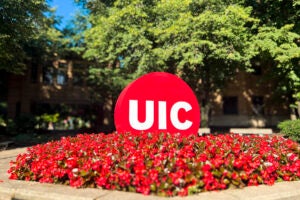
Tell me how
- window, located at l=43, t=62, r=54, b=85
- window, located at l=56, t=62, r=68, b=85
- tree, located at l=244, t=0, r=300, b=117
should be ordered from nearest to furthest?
tree, located at l=244, t=0, r=300, b=117 < window, located at l=43, t=62, r=54, b=85 < window, located at l=56, t=62, r=68, b=85

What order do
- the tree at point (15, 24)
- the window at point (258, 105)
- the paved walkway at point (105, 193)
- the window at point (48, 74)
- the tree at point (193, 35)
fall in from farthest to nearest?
the window at point (258, 105) < the window at point (48, 74) < the tree at point (193, 35) < the tree at point (15, 24) < the paved walkway at point (105, 193)

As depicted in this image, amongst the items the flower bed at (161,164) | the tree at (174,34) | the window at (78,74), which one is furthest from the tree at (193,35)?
the window at (78,74)

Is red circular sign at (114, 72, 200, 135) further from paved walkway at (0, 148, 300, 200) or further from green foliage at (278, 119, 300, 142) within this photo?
green foliage at (278, 119, 300, 142)

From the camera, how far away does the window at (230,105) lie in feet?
119

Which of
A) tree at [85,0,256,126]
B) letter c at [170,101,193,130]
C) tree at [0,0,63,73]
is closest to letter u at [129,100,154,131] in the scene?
letter c at [170,101,193,130]

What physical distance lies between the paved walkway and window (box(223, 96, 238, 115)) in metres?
28.9

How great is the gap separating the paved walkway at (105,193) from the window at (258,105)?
29380 millimetres

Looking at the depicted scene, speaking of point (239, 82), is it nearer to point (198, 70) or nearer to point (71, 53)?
point (198, 70)

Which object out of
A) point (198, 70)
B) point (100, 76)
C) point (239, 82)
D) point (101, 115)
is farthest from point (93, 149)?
point (239, 82)

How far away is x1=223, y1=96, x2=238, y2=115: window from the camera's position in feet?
119

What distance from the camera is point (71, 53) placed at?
3372 cm

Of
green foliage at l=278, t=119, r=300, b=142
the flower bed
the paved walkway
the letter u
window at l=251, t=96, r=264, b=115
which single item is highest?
window at l=251, t=96, r=264, b=115

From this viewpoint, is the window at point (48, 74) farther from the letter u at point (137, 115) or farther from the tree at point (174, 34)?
the letter u at point (137, 115)

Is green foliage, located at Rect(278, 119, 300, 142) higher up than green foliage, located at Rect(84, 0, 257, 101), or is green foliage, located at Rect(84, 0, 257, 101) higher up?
green foliage, located at Rect(84, 0, 257, 101)
